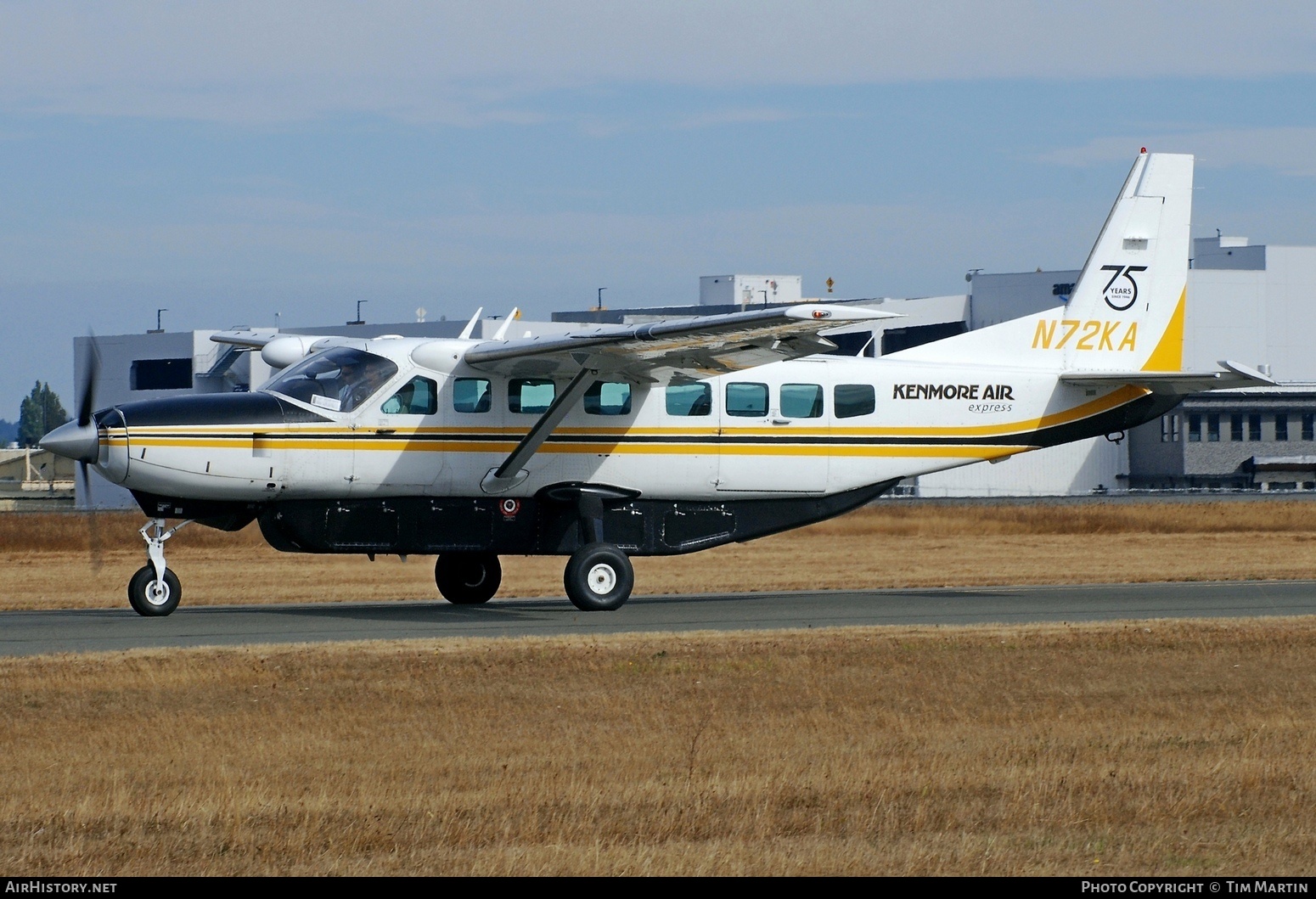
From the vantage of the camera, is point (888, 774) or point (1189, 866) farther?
point (888, 774)

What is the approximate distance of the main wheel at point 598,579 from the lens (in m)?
19.2

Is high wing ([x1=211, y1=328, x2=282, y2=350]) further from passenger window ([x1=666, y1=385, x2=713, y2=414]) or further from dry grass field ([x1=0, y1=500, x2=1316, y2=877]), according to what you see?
dry grass field ([x1=0, y1=500, x2=1316, y2=877])

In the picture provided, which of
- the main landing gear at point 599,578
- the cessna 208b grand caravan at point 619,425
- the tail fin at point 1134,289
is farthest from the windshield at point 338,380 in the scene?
the tail fin at point 1134,289

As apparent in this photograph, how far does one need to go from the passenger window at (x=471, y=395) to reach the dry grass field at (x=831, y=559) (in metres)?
4.68

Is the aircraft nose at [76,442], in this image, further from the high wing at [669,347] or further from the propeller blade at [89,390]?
the high wing at [669,347]

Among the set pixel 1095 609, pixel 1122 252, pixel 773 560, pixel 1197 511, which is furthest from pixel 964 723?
pixel 1197 511

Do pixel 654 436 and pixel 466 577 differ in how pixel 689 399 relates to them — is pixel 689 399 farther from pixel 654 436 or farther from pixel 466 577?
pixel 466 577

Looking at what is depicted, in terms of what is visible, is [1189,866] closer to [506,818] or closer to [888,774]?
[888,774]

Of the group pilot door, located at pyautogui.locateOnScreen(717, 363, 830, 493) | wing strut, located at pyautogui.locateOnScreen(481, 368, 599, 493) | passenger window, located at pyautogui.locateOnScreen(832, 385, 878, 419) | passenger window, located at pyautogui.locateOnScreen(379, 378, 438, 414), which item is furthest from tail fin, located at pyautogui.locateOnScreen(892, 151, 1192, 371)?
passenger window, located at pyautogui.locateOnScreen(379, 378, 438, 414)

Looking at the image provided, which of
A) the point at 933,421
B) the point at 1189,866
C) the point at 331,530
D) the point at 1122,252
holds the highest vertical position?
the point at 1122,252

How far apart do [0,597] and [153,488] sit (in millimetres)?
6762

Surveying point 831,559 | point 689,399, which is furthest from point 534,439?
point 831,559

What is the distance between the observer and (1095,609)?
19078 mm

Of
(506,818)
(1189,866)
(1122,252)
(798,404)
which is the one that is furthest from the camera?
(1122,252)
